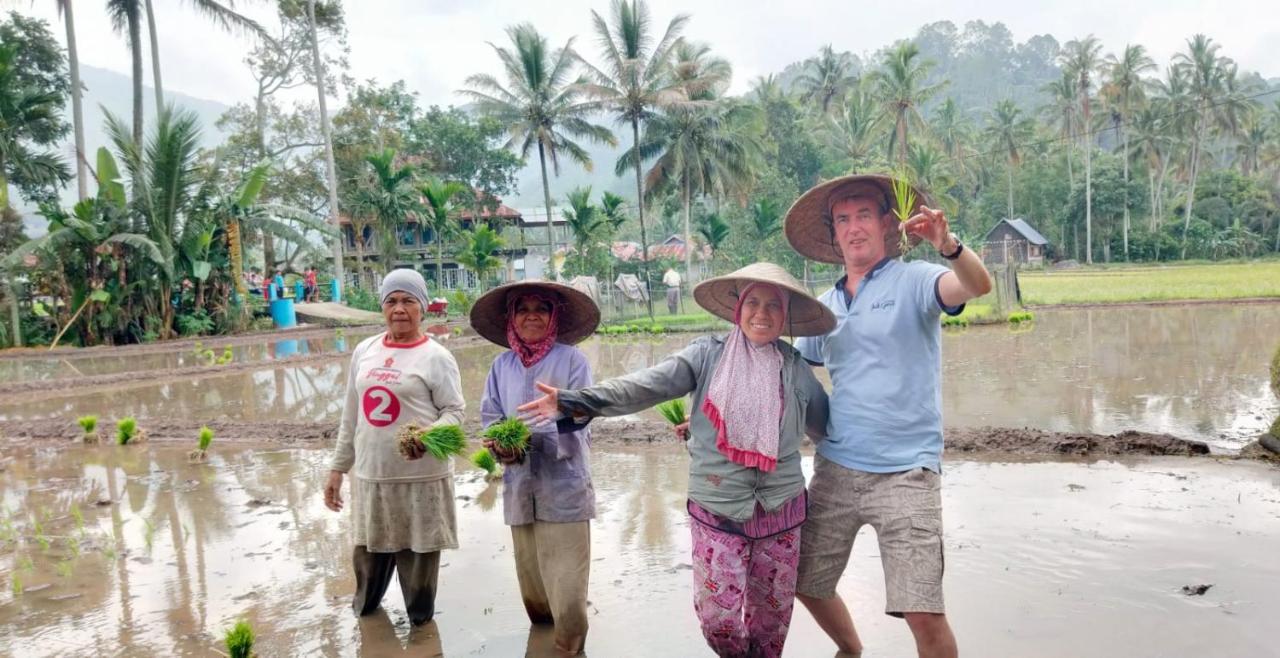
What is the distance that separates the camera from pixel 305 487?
626 centimetres

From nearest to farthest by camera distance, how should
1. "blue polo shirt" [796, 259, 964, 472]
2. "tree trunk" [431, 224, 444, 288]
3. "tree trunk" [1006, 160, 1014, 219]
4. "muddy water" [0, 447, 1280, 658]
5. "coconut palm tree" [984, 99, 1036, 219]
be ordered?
"blue polo shirt" [796, 259, 964, 472] → "muddy water" [0, 447, 1280, 658] → "tree trunk" [431, 224, 444, 288] → "coconut palm tree" [984, 99, 1036, 219] → "tree trunk" [1006, 160, 1014, 219]

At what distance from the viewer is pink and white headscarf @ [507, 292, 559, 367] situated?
3.24 m

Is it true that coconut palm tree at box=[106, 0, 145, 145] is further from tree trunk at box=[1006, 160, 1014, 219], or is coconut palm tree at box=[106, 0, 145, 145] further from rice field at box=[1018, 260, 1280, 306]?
tree trunk at box=[1006, 160, 1014, 219]

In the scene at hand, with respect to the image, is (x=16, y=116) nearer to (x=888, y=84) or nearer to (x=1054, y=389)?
(x=1054, y=389)

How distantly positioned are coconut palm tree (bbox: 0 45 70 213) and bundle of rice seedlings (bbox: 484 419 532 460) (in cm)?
1997

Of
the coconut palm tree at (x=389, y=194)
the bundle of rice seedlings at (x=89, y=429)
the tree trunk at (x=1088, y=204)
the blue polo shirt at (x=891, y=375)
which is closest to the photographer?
the blue polo shirt at (x=891, y=375)

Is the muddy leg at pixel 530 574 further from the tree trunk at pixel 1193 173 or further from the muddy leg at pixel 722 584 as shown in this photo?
the tree trunk at pixel 1193 173

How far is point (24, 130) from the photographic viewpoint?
985 inches

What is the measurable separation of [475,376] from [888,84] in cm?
2963

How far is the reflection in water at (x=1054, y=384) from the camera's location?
793 centimetres

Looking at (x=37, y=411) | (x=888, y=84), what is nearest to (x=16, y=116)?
(x=37, y=411)

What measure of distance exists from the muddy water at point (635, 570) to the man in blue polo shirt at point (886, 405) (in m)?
0.80

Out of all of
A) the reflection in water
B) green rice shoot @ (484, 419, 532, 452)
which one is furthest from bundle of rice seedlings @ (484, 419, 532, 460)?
the reflection in water

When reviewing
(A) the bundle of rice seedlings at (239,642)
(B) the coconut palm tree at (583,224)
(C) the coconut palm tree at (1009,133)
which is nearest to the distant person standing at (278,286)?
(B) the coconut palm tree at (583,224)
